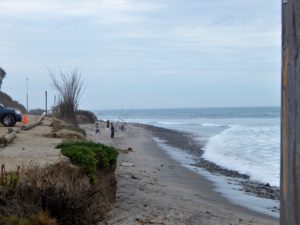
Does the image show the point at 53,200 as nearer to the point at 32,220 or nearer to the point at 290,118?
the point at 32,220

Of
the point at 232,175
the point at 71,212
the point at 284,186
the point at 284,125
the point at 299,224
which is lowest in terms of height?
the point at 232,175

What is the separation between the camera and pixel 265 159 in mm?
24750

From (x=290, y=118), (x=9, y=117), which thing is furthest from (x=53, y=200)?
(x=9, y=117)

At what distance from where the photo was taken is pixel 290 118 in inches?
76.9

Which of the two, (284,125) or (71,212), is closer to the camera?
(284,125)

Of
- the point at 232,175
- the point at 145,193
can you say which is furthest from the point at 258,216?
the point at 232,175

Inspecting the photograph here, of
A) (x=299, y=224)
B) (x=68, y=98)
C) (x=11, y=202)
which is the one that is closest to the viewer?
(x=299, y=224)

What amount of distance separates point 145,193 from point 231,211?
82.0 inches

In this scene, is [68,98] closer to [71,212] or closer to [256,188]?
[256,188]

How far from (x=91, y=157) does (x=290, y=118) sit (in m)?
7.73

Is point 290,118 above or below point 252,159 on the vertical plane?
above

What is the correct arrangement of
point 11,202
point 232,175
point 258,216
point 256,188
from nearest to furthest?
point 11,202
point 258,216
point 256,188
point 232,175

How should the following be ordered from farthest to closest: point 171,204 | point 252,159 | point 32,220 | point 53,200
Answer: point 252,159, point 171,204, point 53,200, point 32,220

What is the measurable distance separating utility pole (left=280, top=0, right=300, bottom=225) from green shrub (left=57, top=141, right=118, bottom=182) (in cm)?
716
